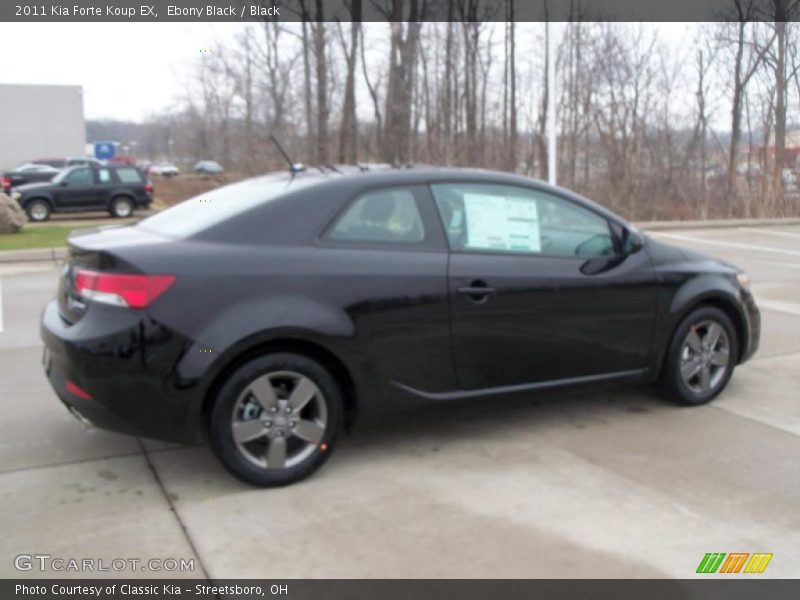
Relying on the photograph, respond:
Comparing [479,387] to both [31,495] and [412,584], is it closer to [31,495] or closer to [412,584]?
[412,584]

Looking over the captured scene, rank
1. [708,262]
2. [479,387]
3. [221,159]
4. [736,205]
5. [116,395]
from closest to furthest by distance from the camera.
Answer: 1. [116,395]
2. [479,387]
3. [708,262]
4. [736,205]
5. [221,159]

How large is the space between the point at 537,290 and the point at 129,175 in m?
21.1

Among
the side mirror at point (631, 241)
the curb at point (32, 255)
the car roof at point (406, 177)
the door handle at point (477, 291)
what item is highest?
the car roof at point (406, 177)

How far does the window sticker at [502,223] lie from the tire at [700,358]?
4.18 ft

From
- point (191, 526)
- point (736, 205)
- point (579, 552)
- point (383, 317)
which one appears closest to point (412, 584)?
point (579, 552)

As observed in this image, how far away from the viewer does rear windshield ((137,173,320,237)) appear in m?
4.16

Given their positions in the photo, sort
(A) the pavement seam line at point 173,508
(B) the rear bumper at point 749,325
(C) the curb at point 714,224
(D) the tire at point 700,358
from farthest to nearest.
Answer: (C) the curb at point 714,224 < (B) the rear bumper at point 749,325 < (D) the tire at point 700,358 < (A) the pavement seam line at point 173,508

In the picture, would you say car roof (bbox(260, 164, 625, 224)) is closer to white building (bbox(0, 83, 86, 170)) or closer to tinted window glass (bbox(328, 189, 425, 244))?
tinted window glass (bbox(328, 189, 425, 244))

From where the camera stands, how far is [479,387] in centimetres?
450

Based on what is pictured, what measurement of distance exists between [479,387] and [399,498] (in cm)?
88

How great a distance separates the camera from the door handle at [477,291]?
4.36m

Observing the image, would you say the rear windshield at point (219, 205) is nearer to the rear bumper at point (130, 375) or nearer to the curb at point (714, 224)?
the rear bumper at point (130, 375)

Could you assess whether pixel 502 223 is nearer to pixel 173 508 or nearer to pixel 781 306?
pixel 173 508

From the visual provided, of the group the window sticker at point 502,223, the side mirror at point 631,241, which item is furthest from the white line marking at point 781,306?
the window sticker at point 502,223
